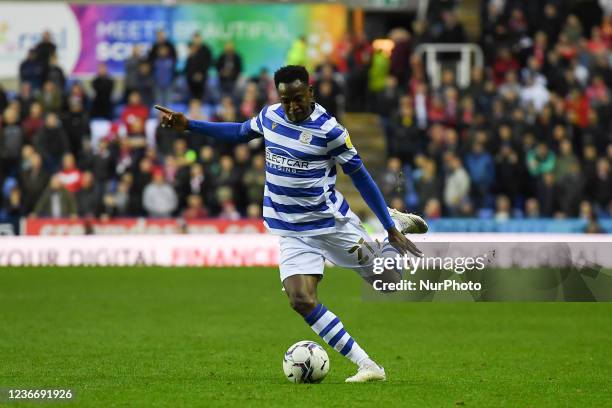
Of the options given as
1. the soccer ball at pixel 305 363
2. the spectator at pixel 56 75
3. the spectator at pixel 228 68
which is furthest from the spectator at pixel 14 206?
the soccer ball at pixel 305 363

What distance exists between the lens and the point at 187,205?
83.7 feet

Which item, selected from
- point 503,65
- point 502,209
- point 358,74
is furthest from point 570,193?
point 358,74

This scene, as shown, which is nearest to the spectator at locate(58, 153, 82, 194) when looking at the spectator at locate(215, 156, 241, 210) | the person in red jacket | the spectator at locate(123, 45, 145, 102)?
the person in red jacket

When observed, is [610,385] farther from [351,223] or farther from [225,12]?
[225,12]

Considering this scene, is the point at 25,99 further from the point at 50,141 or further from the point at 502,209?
the point at 502,209

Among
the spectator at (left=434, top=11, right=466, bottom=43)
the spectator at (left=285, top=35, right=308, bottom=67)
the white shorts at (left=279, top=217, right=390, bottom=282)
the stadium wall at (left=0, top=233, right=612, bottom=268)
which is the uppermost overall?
the spectator at (left=434, top=11, right=466, bottom=43)

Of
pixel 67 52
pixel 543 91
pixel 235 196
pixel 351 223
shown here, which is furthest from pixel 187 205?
pixel 351 223

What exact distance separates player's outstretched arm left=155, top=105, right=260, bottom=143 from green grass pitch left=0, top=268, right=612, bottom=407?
2051mm

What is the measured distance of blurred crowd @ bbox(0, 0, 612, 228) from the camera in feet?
83.7

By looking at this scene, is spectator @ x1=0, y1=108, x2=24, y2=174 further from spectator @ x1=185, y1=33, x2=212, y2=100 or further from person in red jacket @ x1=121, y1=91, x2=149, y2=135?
spectator @ x1=185, y1=33, x2=212, y2=100

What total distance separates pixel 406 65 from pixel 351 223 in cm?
1864

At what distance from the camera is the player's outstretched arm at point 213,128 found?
10977 millimetres

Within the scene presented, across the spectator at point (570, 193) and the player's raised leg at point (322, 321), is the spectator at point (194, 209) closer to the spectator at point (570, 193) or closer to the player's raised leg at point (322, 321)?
the spectator at point (570, 193)

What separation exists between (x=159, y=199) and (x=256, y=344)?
11.6m
